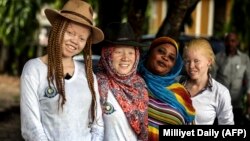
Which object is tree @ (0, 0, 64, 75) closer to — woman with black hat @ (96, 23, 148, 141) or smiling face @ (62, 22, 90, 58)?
woman with black hat @ (96, 23, 148, 141)

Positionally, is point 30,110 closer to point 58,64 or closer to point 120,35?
point 58,64

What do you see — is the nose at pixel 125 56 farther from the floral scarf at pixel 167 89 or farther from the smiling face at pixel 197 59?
the smiling face at pixel 197 59

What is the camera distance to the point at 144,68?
3988 mm

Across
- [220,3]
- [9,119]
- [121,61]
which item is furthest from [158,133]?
[220,3]

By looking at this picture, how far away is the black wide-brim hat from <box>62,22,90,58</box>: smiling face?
0.95 feet

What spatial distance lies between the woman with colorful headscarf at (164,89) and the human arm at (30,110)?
2.64 ft

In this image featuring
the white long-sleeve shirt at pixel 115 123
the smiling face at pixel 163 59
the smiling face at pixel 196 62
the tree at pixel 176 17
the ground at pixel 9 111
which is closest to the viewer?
the white long-sleeve shirt at pixel 115 123

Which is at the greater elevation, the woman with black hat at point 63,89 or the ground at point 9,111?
the woman with black hat at point 63,89

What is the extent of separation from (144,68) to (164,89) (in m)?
0.21

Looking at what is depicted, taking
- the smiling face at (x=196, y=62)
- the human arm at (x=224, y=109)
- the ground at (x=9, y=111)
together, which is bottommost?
the ground at (x=9, y=111)

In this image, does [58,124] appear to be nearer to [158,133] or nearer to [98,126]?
[98,126]

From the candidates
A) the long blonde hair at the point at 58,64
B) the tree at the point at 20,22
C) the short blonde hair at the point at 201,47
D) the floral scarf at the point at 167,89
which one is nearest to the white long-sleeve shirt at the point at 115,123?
the long blonde hair at the point at 58,64

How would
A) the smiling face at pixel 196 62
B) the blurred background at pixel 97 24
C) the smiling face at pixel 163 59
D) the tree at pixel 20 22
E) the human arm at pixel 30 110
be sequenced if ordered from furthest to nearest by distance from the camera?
the tree at pixel 20 22 → the blurred background at pixel 97 24 → the smiling face at pixel 196 62 → the smiling face at pixel 163 59 → the human arm at pixel 30 110

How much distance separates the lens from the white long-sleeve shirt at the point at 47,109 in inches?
133
